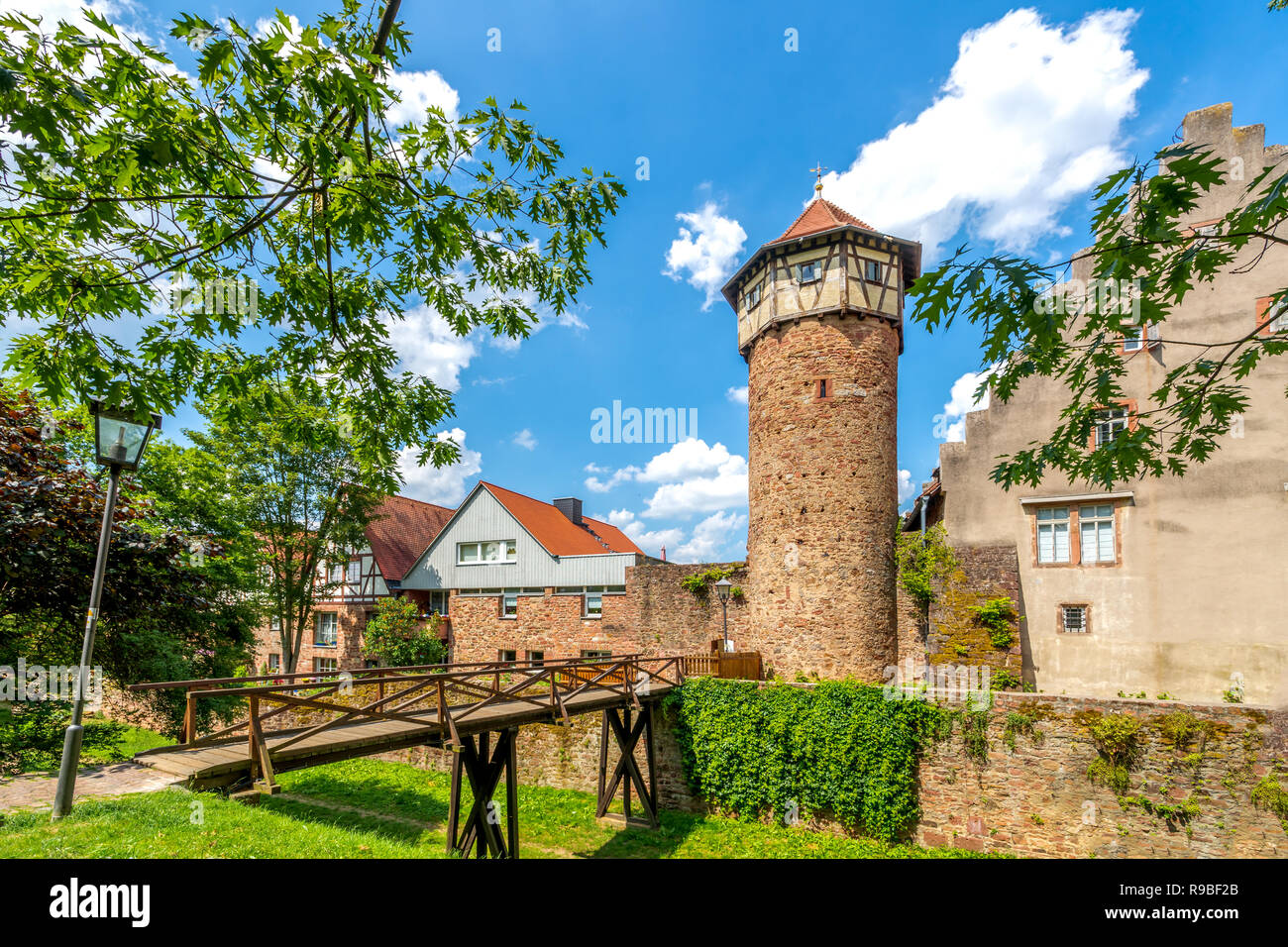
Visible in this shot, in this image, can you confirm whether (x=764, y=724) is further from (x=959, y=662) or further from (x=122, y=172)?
(x=122, y=172)

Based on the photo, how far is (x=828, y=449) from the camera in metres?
16.7

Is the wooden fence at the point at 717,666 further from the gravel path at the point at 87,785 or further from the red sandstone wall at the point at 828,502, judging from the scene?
the gravel path at the point at 87,785

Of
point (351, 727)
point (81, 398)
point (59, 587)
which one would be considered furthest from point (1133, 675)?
point (59, 587)

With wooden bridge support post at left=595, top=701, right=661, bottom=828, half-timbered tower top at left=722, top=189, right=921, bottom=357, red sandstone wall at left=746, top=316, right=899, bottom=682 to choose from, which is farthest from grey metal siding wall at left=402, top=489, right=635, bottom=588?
half-timbered tower top at left=722, top=189, right=921, bottom=357

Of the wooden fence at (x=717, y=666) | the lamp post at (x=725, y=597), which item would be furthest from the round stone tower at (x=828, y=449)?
the wooden fence at (x=717, y=666)

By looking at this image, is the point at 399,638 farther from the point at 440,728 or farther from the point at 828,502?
the point at 828,502

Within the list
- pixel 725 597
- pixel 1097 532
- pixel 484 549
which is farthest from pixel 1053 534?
pixel 484 549

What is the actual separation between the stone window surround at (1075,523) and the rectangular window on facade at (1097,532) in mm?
58

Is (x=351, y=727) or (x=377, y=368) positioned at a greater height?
(x=377, y=368)

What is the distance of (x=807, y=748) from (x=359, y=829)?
10.0 m

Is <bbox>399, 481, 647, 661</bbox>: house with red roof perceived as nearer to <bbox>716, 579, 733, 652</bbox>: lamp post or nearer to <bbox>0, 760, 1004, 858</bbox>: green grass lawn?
<bbox>716, 579, 733, 652</bbox>: lamp post
